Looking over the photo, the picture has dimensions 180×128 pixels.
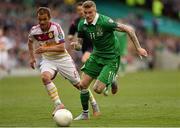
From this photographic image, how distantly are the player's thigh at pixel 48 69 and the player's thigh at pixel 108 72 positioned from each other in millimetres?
1013

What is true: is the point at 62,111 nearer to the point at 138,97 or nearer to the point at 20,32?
the point at 138,97

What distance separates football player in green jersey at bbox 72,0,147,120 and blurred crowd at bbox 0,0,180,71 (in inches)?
999

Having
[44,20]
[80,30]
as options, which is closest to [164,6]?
[80,30]

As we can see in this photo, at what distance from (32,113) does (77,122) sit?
2540 mm

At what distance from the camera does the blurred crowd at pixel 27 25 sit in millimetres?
42719

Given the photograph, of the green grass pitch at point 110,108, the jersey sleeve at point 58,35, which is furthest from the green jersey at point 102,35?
the green grass pitch at point 110,108

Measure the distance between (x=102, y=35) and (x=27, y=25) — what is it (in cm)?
2927

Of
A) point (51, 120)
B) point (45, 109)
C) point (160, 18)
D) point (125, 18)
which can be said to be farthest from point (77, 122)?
point (160, 18)

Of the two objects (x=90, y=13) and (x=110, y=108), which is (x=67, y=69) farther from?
(x=110, y=108)

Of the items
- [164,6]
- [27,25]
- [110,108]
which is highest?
[110,108]

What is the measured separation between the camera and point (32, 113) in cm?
1697

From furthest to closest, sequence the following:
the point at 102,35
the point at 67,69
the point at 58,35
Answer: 1. the point at 67,69
2. the point at 58,35
3. the point at 102,35

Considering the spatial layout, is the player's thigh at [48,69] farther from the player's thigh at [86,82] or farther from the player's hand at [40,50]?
the player's thigh at [86,82]

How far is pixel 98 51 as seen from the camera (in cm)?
1582
